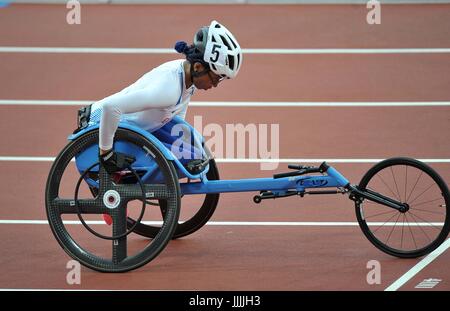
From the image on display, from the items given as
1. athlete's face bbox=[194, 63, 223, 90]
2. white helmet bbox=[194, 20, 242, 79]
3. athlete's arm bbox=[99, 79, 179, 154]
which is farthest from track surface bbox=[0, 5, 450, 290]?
white helmet bbox=[194, 20, 242, 79]

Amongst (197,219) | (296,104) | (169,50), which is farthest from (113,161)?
(169,50)

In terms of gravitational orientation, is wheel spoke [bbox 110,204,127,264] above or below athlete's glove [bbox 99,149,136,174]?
below

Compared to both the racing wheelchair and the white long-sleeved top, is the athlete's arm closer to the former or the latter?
the white long-sleeved top

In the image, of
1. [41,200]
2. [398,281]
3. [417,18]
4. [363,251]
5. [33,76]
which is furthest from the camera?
[417,18]

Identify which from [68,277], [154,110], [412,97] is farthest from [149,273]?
[412,97]

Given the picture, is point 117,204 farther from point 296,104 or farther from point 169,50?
point 169,50

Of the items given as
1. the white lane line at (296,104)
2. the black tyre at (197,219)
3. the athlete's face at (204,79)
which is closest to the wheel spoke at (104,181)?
the black tyre at (197,219)

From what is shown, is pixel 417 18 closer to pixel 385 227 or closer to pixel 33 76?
pixel 33 76

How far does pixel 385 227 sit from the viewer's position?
8250mm

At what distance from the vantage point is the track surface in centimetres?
736

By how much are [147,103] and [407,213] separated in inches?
105

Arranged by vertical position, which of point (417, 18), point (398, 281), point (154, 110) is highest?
point (417, 18)

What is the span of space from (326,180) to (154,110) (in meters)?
1.31

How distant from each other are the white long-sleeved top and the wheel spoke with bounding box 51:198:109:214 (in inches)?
17.4
